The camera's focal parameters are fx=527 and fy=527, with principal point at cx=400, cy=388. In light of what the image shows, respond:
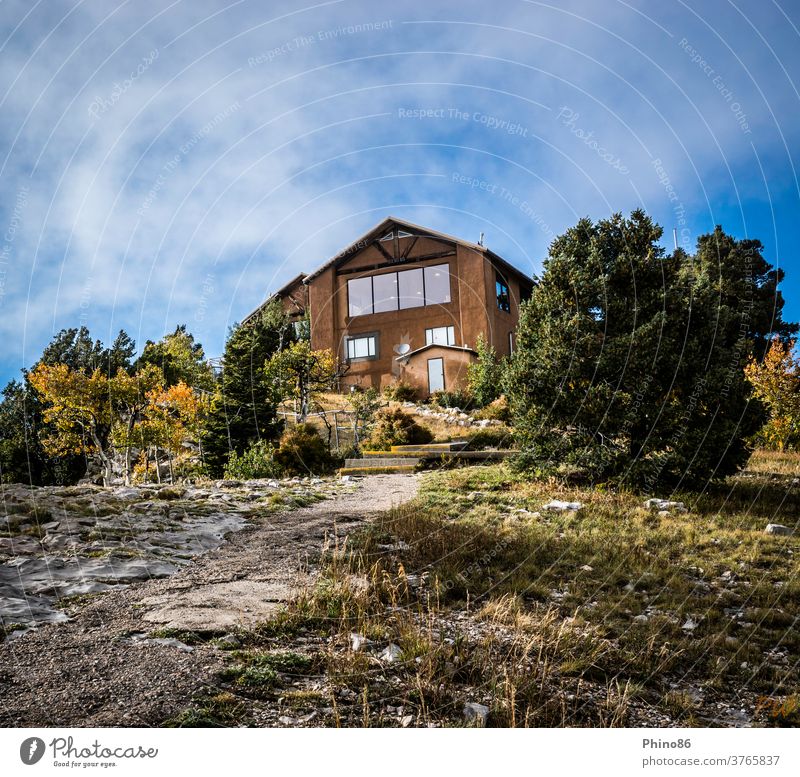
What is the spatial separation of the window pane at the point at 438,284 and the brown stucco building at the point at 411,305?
0.06 metres

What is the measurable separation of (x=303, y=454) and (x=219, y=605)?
14.4m

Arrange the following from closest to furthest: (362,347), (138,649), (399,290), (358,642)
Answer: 1. (138,649)
2. (358,642)
3. (399,290)
4. (362,347)

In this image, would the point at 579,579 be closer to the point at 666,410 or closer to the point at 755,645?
the point at 755,645

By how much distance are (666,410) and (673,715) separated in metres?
8.74

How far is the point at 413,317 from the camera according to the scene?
3556cm

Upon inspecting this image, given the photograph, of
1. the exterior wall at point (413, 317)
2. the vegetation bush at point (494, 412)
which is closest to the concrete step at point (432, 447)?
the vegetation bush at point (494, 412)

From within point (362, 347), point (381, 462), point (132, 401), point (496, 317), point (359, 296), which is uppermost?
point (359, 296)

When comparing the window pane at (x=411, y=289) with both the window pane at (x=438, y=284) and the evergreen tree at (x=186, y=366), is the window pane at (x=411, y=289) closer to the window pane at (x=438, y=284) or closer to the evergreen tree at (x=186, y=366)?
the window pane at (x=438, y=284)

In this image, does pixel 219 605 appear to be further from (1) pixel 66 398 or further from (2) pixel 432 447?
(2) pixel 432 447

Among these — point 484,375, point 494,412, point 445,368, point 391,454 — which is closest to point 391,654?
point 391,454

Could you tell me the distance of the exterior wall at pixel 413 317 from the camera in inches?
1305

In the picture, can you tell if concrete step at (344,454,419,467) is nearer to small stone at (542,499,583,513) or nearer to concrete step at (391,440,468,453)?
concrete step at (391,440,468,453)

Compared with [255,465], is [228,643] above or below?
below
